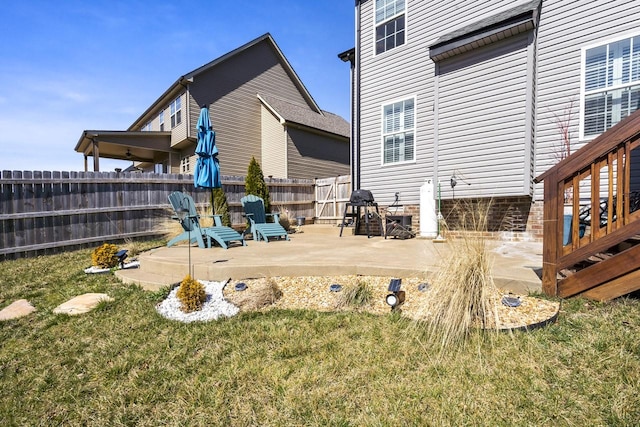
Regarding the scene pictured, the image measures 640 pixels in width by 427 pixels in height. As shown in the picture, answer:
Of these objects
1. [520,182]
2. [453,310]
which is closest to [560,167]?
[453,310]

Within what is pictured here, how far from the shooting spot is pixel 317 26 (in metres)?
12.3

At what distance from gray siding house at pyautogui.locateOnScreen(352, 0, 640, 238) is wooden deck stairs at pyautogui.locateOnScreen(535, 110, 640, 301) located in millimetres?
3211

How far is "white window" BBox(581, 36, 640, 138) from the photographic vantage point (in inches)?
194

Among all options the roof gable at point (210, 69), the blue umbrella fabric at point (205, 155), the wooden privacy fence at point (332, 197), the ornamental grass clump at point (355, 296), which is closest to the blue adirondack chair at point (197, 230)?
the blue umbrella fabric at point (205, 155)

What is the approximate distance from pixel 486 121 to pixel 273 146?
9669mm

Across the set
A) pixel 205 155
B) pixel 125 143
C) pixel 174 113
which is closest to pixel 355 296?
pixel 205 155

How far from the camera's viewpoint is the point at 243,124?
14.1 metres

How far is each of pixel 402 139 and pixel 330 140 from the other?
27.7 ft

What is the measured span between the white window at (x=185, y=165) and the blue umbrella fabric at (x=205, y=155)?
8.05 m

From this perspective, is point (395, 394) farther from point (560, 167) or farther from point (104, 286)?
point (104, 286)

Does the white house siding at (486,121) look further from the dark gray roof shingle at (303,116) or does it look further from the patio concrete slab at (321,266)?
the dark gray roof shingle at (303,116)

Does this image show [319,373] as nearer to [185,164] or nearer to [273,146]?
[273,146]

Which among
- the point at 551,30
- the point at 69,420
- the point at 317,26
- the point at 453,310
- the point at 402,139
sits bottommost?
the point at 69,420

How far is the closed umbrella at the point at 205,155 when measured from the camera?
6.46 metres
